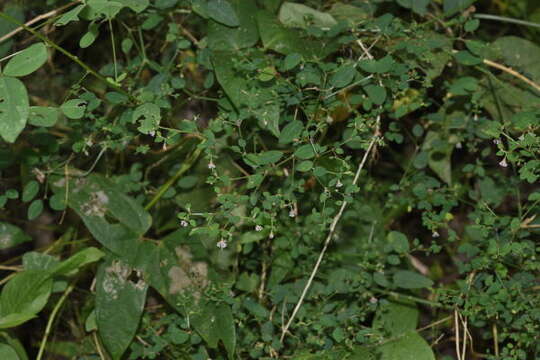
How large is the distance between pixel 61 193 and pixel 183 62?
0.46 meters

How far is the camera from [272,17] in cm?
156

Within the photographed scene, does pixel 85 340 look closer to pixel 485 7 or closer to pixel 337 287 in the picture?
pixel 337 287

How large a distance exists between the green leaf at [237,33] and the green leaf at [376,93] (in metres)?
0.32

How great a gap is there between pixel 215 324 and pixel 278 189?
1.26ft

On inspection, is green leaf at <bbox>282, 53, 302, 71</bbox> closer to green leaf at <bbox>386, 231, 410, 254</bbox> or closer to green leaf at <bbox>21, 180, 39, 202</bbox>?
green leaf at <bbox>386, 231, 410, 254</bbox>

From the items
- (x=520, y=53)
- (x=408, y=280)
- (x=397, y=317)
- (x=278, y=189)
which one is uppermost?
(x=520, y=53)

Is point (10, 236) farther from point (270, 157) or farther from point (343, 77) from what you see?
point (343, 77)

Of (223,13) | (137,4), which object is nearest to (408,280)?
(223,13)

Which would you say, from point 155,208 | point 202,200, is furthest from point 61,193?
point 202,200

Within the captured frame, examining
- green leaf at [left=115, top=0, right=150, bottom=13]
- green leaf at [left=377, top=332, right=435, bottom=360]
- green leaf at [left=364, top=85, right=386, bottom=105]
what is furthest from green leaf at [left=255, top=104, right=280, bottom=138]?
green leaf at [left=377, top=332, right=435, bottom=360]

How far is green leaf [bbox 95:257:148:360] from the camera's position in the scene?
149cm

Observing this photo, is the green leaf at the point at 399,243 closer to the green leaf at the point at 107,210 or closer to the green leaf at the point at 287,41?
the green leaf at the point at 287,41

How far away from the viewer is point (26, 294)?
1.48 m

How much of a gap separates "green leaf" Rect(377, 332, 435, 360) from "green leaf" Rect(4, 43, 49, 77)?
100 cm
